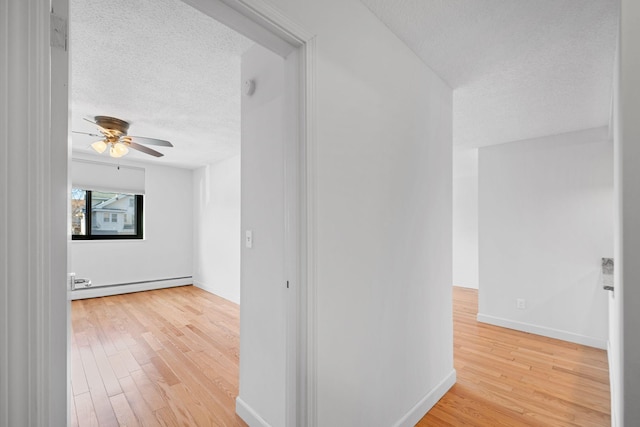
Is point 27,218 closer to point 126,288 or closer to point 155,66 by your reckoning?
point 155,66

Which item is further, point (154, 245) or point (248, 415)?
point (154, 245)

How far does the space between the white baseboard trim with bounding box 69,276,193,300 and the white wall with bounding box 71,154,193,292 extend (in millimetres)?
76

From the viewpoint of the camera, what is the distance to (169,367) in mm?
2664

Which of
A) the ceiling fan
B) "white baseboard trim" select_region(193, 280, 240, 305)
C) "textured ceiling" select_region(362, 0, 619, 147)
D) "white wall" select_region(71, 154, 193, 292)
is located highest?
"textured ceiling" select_region(362, 0, 619, 147)

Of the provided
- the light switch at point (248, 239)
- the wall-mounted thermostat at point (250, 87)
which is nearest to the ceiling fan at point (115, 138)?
the wall-mounted thermostat at point (250, 87)

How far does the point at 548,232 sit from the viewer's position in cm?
350

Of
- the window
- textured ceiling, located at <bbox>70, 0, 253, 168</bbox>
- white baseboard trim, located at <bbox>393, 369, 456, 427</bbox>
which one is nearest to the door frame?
textured ceiling, located at <bbox>70, 0, 253, 168</bbox>

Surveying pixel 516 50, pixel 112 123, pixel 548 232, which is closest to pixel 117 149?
pixel 112 123

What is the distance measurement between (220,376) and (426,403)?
1670 millimetres

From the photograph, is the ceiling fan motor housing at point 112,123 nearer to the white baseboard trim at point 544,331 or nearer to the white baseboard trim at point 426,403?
the white baseboard trim at point 426,403

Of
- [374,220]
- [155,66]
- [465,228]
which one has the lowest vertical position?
[465,228]

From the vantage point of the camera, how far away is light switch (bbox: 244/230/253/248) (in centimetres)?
190

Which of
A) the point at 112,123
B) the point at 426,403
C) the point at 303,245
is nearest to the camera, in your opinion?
the point at 303,245

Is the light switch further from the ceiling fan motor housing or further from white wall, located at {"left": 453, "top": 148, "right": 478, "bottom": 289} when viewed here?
white wall, located at {"left": 453, "top": 148, "right": 478, "bottom": 289}
